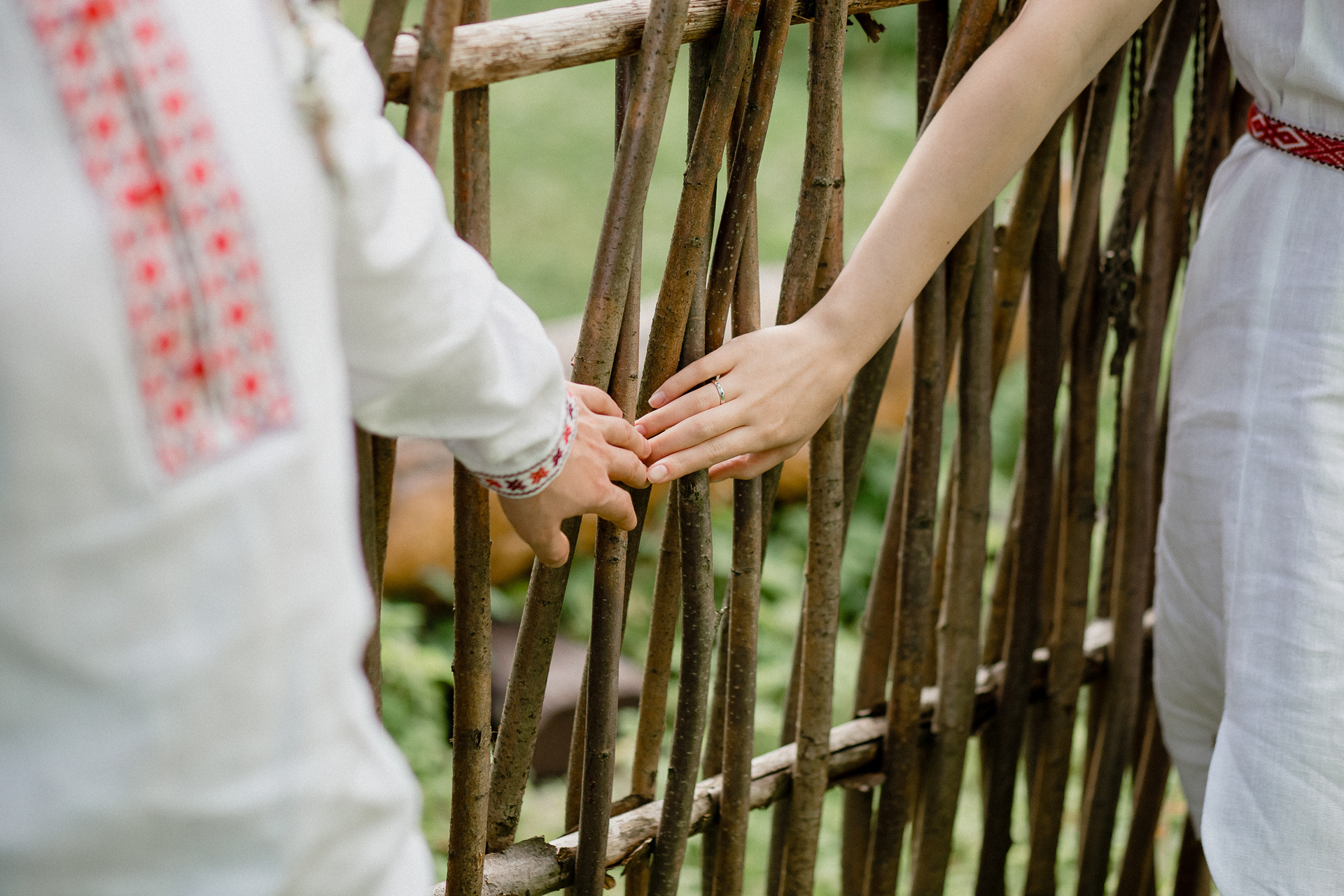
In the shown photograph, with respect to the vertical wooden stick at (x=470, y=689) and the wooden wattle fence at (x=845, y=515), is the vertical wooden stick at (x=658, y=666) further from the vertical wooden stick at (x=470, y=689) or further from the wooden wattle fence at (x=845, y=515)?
the vertical wooden stick at (x=470, y=689)

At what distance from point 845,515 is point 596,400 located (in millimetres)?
381

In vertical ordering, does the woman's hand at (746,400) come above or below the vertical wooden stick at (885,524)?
above

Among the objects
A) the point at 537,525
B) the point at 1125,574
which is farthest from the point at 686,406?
the point at 1125,574

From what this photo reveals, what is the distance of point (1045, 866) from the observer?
142cm

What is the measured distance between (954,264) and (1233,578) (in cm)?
36

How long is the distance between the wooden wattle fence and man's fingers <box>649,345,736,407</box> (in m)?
0.03

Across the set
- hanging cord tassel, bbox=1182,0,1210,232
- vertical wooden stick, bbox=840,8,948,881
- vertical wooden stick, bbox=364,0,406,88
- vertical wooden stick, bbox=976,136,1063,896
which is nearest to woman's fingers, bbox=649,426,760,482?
vertical wooden stick, bbox=840,8,948,881

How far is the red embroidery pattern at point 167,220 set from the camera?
45 cm

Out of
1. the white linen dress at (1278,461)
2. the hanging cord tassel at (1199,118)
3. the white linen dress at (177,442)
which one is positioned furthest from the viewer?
the hanging cord tassel at (1199,118)

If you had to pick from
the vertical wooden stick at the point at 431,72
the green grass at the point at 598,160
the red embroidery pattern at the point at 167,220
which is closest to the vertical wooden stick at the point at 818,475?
the vertical wooden stick at the point at 431,72

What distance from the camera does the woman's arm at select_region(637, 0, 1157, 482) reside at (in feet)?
2.88

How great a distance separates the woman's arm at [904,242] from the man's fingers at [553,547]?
3.8 inches

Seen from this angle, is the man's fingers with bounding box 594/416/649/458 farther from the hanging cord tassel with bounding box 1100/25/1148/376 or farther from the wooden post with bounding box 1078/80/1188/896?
the wooden post with bounding box 1078/80/1188/896

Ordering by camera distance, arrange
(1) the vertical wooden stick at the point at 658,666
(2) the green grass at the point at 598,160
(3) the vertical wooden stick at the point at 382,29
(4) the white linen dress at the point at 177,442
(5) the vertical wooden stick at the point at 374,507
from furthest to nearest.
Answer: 1. (2) the green grass at the point at 598,160
2. (1) the vertical wooden stick at the point at 658,666
3. (5) the vertical wooden stick at the point at 374,507
4. (3) the vertical wooden stick at the point at 382,29
5. (4) the white linen dress at the point at 177,442
